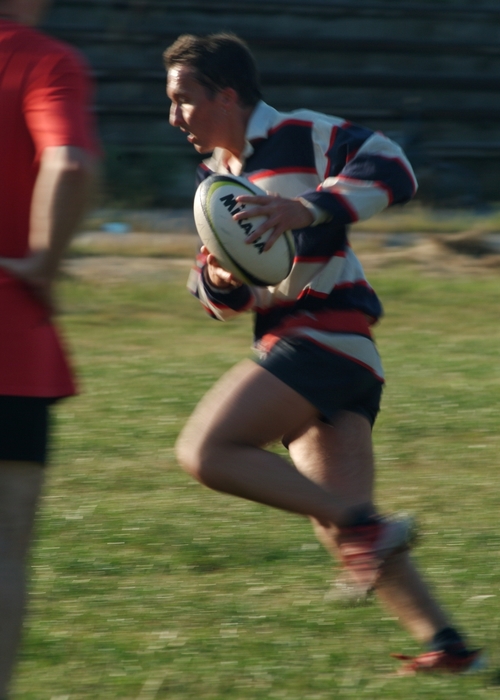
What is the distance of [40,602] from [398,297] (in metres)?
6.73

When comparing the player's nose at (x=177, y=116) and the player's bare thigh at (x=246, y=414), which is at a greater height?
the player's nose at (x=177, y=116)

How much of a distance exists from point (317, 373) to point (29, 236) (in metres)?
0.89

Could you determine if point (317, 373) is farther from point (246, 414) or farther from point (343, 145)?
point (343, 145)

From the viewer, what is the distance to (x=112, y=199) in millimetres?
15023

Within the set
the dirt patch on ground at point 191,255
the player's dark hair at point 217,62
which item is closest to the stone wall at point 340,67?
the dirt patch on ground at point 191,255

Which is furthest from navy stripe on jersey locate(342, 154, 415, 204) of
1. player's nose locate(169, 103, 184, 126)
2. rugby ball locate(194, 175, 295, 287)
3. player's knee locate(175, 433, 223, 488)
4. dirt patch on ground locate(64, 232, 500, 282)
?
dirt patch on ground locate(64, 232, 500, 282)

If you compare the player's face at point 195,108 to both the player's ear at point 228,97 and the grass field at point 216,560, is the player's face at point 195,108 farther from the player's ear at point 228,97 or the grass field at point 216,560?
the grass field at point 216,560

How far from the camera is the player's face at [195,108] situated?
3.03m

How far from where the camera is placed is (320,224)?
289 centimetres

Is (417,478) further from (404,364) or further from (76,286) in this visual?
(76,286)

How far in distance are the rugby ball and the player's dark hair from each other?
10.0 inches

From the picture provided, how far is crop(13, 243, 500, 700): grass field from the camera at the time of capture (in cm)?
298

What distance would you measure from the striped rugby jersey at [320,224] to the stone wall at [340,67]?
13.0m

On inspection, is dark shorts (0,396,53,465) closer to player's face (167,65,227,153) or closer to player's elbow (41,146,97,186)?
player's elbow (41,146,97,186)
